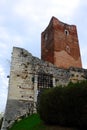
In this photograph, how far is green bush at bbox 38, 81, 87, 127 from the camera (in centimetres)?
1271

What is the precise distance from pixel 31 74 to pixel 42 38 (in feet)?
45.6

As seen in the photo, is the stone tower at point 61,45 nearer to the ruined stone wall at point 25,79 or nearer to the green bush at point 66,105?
the ruined stone wall at point 25,79

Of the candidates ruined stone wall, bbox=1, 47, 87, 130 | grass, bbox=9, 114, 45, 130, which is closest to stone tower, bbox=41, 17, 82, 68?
ruined stone wall, bbox=1, 47, 87, 130

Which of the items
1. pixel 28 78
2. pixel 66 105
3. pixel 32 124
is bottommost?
pixel 32 124

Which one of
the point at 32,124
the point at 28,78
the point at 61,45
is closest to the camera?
the point at 32,124

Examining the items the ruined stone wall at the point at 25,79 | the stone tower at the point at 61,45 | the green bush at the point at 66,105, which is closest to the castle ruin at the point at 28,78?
the ruined stone wall at the point at 25,79

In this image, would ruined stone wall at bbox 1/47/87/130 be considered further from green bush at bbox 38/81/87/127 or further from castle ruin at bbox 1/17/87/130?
green bush at bbox 38/81/87/127

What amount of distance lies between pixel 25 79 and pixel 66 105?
49.1 feet

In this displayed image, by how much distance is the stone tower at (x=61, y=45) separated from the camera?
36.4 m

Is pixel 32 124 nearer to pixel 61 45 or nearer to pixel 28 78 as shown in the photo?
pixel 28 78

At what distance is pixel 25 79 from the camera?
28.2 m

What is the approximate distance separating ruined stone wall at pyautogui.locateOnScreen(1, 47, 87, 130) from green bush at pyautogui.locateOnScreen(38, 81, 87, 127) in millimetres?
10610

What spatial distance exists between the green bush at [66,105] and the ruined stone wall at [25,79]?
10.6m

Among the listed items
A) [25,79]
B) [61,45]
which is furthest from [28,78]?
[61,45]
